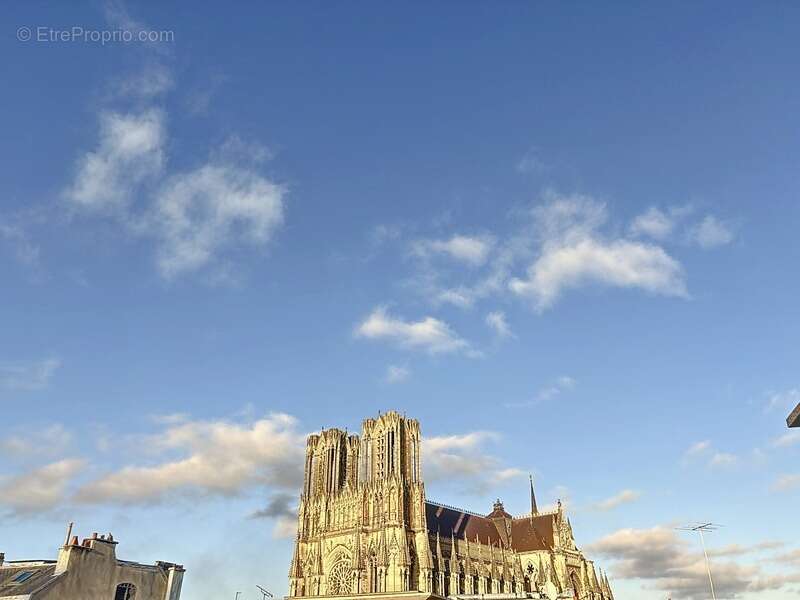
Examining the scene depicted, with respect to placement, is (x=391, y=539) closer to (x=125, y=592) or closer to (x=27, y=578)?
(x=125, y=592)

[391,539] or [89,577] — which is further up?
[391,539]

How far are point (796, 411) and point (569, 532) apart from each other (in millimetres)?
104319

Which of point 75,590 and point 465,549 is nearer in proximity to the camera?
point 75,590

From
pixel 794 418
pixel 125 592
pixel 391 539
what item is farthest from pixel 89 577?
pixel 391 539

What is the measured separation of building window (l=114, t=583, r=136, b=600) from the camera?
3922 centimetres

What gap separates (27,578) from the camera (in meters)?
37.6

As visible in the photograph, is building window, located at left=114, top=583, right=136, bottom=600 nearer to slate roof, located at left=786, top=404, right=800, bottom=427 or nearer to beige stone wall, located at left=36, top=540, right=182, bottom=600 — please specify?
beige stone wall, located at left=36, top=540, right=182, bottom=600

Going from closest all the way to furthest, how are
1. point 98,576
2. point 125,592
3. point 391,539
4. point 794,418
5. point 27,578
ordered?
point 794,418 < point 27,578 < point 98,576 < point 125,592 < point 391,539

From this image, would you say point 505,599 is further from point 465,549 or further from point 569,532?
point 569,532

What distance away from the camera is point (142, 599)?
40.0 m

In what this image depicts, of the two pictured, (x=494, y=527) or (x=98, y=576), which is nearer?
(x=98, y=576)

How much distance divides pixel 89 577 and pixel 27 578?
3.41m

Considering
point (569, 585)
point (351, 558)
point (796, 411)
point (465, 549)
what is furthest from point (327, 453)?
point (796, 411)

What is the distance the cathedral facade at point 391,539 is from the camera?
80000 mm
